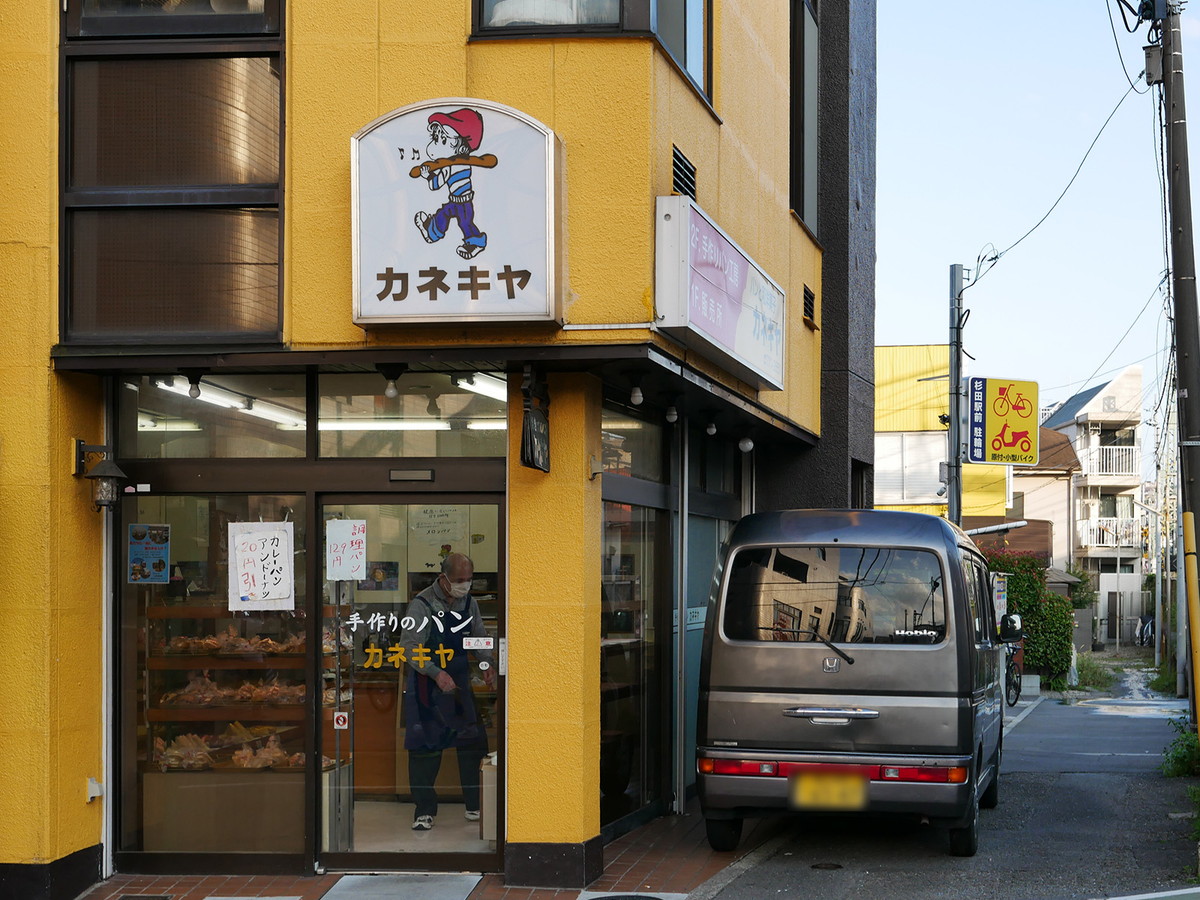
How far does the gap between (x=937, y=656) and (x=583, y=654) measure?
2301mm

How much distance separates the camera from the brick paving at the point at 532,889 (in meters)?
8.08

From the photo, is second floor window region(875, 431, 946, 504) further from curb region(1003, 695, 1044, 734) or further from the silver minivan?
the silver minivan

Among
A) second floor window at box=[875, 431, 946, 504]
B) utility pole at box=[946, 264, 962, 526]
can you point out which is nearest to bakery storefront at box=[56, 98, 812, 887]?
utility pole at box=[946, 264, 962, 526]

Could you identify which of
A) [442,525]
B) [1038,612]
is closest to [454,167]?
[442,525]

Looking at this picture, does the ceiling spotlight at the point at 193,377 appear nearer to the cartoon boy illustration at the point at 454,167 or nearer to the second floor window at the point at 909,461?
the cartoon boy illustration at the point at 454,167

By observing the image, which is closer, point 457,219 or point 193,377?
point 457,219

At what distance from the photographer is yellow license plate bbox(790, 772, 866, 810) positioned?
28.0ft

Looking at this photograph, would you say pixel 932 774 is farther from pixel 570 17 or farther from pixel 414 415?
pixel 570 17

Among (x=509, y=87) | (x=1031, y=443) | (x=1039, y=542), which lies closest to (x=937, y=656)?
(x=509, y=87)

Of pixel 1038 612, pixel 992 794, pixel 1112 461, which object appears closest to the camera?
pixel 992 794

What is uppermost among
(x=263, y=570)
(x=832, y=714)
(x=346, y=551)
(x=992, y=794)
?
(x=346, y=551)

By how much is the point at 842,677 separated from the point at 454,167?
3994mm

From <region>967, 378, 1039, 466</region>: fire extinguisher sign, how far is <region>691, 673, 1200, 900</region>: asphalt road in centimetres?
742

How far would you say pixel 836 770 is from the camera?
28.1 ft
